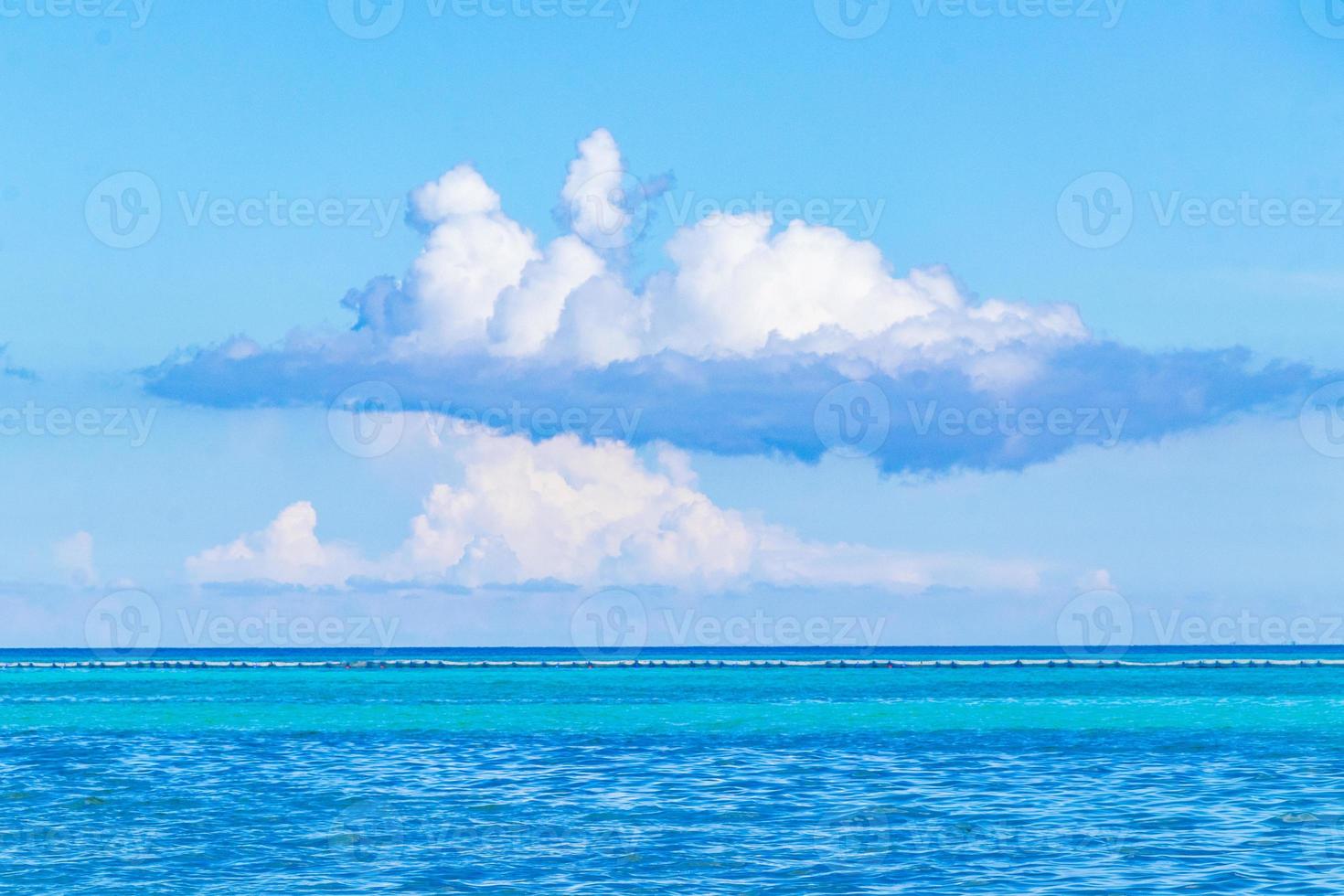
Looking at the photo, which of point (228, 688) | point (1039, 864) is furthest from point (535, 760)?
point (228, 688)

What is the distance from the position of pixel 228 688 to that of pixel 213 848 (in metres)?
97.9

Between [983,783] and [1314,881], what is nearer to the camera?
[1314,881]

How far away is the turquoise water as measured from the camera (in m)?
31.0

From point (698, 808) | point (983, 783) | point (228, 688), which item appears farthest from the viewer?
point (228, 688)

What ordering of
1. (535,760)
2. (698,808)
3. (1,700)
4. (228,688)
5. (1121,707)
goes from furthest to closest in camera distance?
1. (228,688)
2. (1,700)
3. (1121,707)
4. (535,760)
5. (698,808)

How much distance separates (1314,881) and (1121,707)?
62.3m

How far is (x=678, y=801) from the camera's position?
41.7m

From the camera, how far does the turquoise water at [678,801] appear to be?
31.0m

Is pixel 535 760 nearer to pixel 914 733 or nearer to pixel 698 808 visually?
pixel 698 808

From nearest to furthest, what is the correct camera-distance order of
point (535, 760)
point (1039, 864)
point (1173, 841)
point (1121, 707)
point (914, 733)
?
point (1039, 864) → point (1173, 841) → point (535, 760) → point (914, 733) → point (1121, 707)

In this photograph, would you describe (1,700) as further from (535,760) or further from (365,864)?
(365,864)

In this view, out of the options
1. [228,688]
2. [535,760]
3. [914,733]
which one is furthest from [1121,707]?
[228,688]

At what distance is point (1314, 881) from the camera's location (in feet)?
96.7

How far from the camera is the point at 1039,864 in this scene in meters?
31.8
